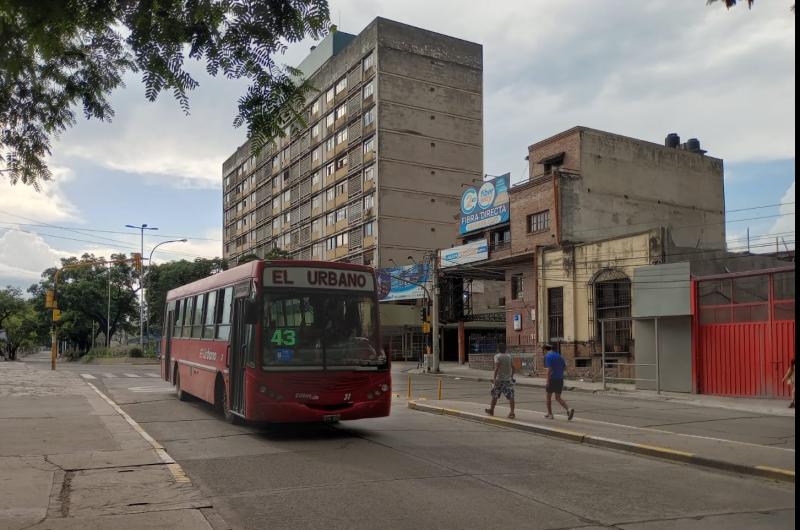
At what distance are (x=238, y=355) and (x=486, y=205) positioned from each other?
108ft

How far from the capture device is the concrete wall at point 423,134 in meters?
60.9

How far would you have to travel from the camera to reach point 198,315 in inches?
653

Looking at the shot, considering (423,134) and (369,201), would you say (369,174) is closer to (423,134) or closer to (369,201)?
(369,201)

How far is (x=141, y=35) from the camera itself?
601 cm

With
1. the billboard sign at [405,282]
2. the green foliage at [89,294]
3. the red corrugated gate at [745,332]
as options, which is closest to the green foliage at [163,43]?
the red corrugated gate at [745,332]

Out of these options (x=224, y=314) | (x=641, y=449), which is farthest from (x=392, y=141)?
(x=641, y=449)

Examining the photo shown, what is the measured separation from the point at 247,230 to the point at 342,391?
83026 millimetres

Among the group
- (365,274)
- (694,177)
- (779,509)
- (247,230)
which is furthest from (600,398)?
(247,230)

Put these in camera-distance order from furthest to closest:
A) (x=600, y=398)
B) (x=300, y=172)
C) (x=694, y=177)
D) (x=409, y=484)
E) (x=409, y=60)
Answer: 1. (x=300, y=172)
2. (x=409, y=60)
3. (x=694, y=177)
4. (x=600, y=398)
5. (x=409, y=484)

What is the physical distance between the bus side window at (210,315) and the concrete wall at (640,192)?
2572cm

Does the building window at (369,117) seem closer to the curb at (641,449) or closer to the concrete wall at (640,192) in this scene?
the concrete wall at (640,192)

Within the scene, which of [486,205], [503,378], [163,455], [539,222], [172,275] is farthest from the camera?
[172,275]

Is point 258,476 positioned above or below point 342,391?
below

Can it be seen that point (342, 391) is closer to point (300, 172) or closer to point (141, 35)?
point (141, 35)
